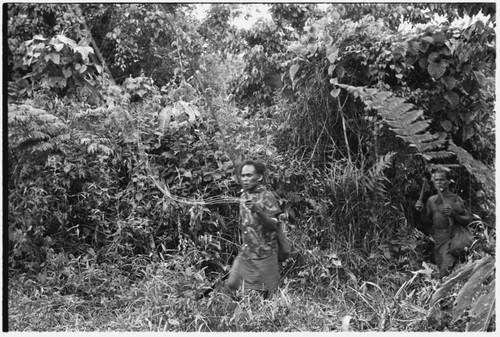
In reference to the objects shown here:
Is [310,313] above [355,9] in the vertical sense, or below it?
below

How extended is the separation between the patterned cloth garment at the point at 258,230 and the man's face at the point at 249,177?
5 cm

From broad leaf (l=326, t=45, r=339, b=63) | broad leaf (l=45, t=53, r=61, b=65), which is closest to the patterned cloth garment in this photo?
broad leaf (l=326, t=45, r=339, b=63)

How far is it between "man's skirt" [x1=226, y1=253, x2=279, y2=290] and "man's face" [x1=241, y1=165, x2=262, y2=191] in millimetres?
498

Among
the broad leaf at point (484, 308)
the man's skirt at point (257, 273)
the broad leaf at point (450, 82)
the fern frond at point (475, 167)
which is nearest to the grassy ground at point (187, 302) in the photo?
the man's skirt at point (257, 273)

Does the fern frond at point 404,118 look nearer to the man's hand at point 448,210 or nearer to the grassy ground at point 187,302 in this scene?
the grassy ground at point 187,302

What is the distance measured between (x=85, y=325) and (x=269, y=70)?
3.80 meters

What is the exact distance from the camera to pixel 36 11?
6141 mm

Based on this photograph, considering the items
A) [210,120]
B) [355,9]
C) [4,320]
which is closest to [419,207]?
[210,120]

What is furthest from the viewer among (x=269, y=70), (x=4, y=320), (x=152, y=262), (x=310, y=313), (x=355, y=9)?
(x=355, y=9)

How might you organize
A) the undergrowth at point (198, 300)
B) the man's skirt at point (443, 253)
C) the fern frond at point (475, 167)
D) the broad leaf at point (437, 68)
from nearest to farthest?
1. the fern frond at point (475, 167)
2. the undergrowth at point (198, 300)
3. the man's skirt at point (443, 253)
4. the broad leaf at point (437, 68)

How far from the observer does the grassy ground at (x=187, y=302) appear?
3730 millimetres

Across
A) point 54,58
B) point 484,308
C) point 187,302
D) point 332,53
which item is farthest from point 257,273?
point 54,58

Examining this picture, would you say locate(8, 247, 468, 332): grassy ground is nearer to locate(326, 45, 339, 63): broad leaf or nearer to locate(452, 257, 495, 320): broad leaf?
locate(452, 257, 495, 320): broad leaf

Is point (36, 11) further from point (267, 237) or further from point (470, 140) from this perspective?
point (470, 140)
